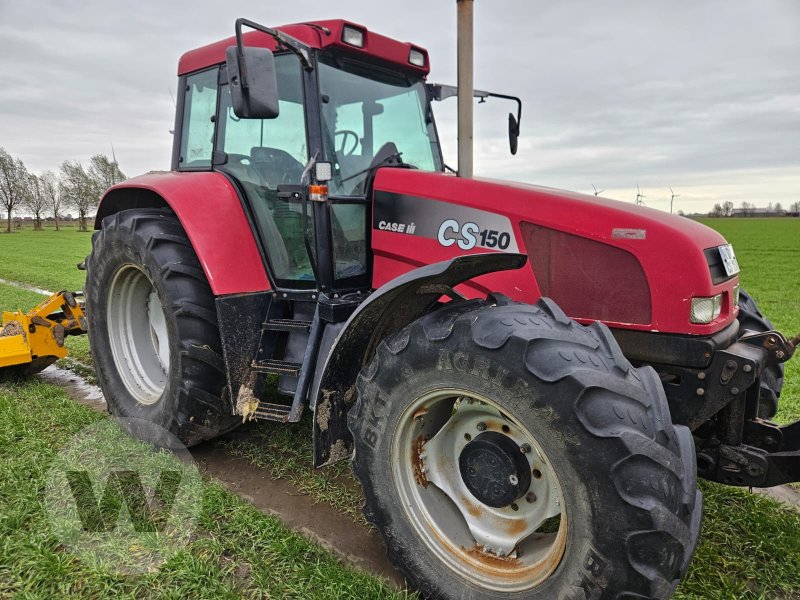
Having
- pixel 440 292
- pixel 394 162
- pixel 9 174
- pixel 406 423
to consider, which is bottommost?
pixel 406 423

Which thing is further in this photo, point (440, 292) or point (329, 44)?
point (329, 44)

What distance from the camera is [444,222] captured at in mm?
2705

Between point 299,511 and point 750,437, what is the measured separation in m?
2.15

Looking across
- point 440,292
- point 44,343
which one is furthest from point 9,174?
point 440,292

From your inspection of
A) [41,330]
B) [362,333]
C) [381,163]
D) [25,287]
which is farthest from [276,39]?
[25,287]

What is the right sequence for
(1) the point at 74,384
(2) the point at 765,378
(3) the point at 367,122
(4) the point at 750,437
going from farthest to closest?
(1) the point at 74,384
(3) the point at 367,122
(2) the point at 765,378
(4) the point at 750,437

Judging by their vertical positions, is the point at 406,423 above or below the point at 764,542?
above

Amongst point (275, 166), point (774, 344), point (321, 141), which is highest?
point (321, 141)

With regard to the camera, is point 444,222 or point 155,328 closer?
point 444,222

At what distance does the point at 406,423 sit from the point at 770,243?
30747mm

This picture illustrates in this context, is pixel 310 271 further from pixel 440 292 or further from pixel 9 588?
pixel 9 588

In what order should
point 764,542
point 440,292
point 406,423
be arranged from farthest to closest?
point 764,542 < point 440,292 < point 406,423

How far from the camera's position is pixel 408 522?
2225 mm

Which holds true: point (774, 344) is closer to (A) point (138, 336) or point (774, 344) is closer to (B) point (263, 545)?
(B) point (263, 545)
